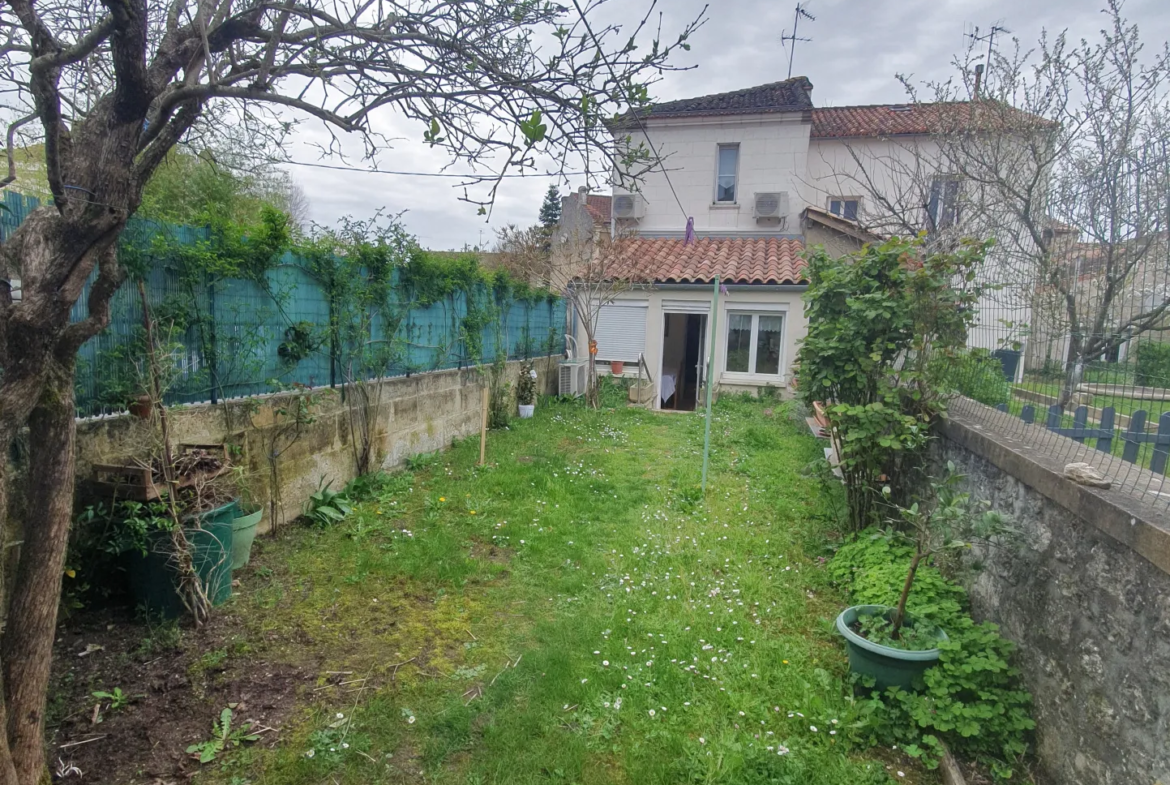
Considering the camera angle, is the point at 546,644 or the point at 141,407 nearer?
the point at 546,644

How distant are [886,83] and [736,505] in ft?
19.4

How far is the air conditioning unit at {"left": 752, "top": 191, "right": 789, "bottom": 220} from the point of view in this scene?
12.7 meters

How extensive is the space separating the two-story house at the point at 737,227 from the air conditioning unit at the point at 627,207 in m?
0.03

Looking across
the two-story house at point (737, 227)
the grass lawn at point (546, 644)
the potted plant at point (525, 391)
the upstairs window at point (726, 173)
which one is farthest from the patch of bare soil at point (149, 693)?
the upstairs window at point (726, 173)

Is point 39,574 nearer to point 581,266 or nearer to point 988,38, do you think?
point 988,38

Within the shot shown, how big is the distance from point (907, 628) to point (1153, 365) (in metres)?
1.65

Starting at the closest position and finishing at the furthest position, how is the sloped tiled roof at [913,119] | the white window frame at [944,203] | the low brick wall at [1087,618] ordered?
the low brick wall at [1087,618], the sloped tiled roof at [913,119], the white window frame at [944,203]

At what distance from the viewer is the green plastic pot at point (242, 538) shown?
3.72m

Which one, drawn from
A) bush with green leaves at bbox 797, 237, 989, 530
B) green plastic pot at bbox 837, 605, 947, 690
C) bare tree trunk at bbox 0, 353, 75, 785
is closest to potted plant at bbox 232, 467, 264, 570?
bare tree trunk at bbox 0, 353, 75, 785

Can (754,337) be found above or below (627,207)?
below

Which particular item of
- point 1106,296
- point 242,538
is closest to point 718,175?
point 1106,296

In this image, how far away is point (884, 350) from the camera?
4258 mm

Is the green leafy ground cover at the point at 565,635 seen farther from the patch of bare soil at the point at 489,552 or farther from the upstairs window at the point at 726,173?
the upstairs window at the point at 726,173

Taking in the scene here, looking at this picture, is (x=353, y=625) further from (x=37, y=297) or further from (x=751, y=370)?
(x=751, y=370)
